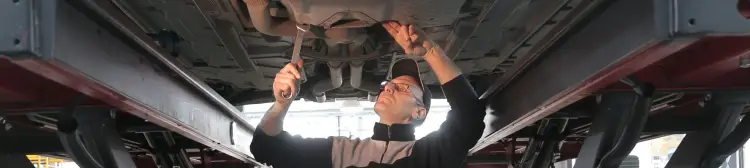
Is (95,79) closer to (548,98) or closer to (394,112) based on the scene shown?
(394,112)

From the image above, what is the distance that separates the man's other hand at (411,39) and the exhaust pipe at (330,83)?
832 mm

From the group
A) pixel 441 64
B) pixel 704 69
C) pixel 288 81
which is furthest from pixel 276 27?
pixel 704 69

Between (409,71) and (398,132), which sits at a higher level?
(409,71)

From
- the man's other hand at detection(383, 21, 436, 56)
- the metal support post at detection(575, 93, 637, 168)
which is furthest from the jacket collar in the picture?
the metal support post at detection(575, 93, 637, 168)

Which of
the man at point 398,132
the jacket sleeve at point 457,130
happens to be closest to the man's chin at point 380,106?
the man at point 398,132

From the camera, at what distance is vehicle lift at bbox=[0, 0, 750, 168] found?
43.6 inches

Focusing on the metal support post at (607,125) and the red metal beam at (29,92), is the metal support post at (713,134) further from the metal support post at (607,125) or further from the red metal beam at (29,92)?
the red metal beam at (29,92)

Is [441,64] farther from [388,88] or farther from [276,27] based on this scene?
[276,27]

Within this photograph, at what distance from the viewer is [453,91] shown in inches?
70.3

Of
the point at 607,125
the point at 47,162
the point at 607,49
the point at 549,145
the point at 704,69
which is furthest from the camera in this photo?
the point at 47,162

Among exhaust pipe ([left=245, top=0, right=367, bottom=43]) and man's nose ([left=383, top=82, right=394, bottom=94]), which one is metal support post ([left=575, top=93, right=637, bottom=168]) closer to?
man's nose ([left=383, top=82, right=394, bottom=94])

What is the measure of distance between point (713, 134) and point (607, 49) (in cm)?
86

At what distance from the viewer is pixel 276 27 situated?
194 cm

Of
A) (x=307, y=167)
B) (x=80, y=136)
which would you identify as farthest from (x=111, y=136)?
(x=307, y=167)
